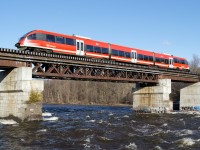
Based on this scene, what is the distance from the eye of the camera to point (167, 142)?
20812mm

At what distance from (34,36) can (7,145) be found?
19.5m

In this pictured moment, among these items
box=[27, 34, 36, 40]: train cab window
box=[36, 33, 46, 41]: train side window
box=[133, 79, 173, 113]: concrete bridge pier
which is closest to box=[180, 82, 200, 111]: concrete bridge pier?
box=[133, 79, 173, 113]: concrete bridge pier

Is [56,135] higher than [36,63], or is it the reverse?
[36,63]

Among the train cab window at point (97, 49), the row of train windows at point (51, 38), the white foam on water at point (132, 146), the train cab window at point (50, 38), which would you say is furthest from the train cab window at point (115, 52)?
the white foam on water at point (132, 146)

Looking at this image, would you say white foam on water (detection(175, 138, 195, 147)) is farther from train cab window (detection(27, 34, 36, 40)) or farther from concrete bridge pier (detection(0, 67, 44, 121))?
train cab window (detection(27, 34, 36, 40))

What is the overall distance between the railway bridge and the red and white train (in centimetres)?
124

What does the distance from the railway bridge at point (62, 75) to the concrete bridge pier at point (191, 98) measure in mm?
6253

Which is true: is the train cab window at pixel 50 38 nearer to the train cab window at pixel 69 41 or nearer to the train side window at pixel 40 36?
the train side window at pixel 40 36

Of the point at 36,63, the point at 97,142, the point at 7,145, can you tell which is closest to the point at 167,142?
the point at 97,142

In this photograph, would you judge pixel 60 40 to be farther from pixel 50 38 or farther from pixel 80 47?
pixel 80 47

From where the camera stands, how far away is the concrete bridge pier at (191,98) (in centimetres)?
6600

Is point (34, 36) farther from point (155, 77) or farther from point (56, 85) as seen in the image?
point (56, 85)

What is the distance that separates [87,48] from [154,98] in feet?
67.3

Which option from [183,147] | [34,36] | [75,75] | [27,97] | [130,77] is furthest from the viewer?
[130,77]
